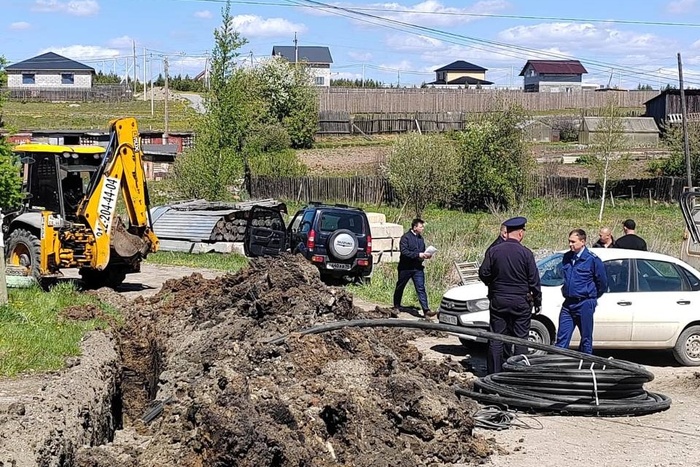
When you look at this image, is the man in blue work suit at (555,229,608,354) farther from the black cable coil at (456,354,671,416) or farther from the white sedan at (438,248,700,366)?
the black cable coil at (456,354,671,416)

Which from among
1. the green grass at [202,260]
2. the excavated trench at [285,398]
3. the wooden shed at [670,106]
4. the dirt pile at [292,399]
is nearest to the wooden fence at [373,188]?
the wooden shed at [670,106]

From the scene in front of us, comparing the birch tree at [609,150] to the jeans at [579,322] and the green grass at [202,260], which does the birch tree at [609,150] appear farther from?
the jeans at [579,322]

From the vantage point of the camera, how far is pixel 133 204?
1914 centimetres

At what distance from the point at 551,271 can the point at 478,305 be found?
114 cm

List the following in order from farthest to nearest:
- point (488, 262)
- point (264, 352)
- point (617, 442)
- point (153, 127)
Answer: point (153, 127)
point (488, 262)
point (264, 352)
point (617, 442)

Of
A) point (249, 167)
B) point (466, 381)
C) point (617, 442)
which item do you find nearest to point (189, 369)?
point (466, 381)

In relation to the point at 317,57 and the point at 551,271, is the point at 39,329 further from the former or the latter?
the point at 317,57

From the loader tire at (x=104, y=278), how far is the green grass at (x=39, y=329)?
6.22 feet

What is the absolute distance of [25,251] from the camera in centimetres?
1858

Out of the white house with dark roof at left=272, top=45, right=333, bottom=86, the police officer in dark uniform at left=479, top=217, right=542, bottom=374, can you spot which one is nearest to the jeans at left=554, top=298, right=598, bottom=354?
the police officer in dark uniform at left=479, top=217, right=542, bottom=374

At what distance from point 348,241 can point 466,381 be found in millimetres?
9293

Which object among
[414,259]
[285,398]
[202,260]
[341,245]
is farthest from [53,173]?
[285,398]

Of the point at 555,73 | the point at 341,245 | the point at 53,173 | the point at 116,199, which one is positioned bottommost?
the point at 341,245

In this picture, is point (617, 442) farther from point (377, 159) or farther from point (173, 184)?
point (377, 159)
